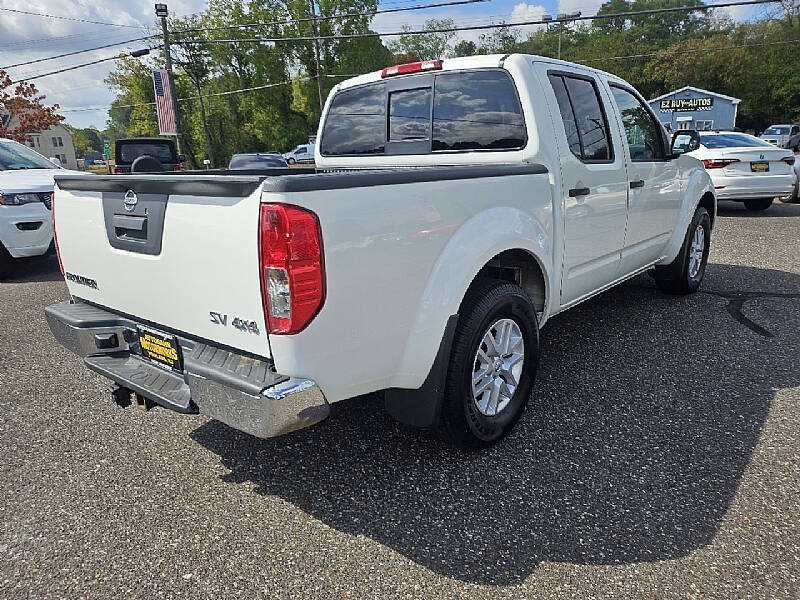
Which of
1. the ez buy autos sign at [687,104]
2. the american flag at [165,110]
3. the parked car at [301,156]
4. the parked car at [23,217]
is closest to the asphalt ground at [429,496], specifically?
the parked car at [23,217]

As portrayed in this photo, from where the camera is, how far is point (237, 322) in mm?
2193

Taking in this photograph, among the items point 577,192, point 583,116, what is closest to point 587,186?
point 577,192

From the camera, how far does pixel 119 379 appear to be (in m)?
2.60

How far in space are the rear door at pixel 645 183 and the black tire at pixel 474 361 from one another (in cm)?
169

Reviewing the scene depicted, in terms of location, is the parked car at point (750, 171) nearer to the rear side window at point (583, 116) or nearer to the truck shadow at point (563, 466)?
the truck shadow at point (563, 466)

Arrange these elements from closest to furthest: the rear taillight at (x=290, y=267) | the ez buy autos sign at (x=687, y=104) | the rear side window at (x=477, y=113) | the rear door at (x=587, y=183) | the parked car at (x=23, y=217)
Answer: the rear taillight at (x=290, y=267), the rear side window at (x=477, y=113), the rear door at (x=587, y=183), the parked car at (x=23, y=217), the ez buy autos sign at (x=687, y=104)

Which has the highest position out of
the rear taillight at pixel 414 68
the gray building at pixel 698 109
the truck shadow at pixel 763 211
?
the gray building at pixel 698 109

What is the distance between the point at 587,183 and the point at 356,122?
175 cm

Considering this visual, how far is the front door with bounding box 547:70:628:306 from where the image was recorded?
3.47 meters

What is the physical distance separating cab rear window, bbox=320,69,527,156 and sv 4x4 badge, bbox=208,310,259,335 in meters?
1.98

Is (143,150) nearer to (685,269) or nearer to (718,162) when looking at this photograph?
(718,162)

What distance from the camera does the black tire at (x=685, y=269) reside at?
5383mm

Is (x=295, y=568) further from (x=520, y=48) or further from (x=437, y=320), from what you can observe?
(x=520, y=48)

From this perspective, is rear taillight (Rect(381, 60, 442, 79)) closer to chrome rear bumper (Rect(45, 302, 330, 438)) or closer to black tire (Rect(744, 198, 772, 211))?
chrome rear bumper (Rect(45, 302, 330, 438))
